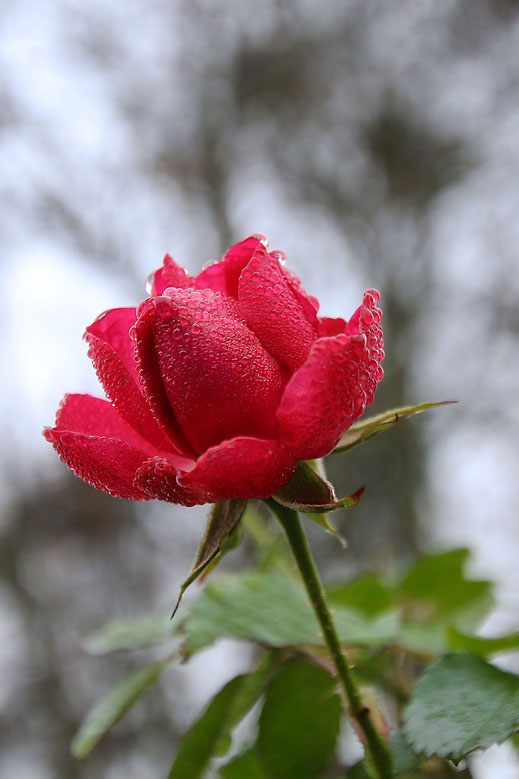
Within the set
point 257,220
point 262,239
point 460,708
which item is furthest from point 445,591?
point 257,220

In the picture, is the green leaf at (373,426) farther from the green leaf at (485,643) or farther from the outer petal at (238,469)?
the green leaf at (485,643)

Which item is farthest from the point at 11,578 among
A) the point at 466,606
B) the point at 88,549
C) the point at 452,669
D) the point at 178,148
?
the point at 452,669

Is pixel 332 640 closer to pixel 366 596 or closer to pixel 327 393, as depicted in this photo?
pixel 327 393

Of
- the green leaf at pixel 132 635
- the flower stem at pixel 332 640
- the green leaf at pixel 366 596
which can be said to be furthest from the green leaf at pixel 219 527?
the green leaf at pixel 366 596

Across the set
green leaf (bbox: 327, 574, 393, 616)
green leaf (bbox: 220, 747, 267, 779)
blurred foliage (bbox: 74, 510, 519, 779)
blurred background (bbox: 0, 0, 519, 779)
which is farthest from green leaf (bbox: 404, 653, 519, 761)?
blurred background (bbox: 0, 0, 519, 779)

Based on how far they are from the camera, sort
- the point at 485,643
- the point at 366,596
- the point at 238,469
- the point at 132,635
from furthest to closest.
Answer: the point at 366,596, the point at 132,635, the point at 485,643, the point at 238,469

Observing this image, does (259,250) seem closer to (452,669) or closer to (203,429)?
(203,429)

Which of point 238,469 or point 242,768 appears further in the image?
point 242,768
